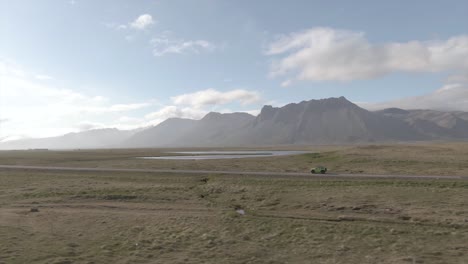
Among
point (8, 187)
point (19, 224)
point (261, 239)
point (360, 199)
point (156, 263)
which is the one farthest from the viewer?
point (8, 187)

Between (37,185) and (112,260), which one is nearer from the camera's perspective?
(112,260)

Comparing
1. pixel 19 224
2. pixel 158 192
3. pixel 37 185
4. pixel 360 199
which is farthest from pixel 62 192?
pixel 360 199

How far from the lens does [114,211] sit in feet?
89.1

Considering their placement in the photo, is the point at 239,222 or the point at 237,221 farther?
the point at 237,221

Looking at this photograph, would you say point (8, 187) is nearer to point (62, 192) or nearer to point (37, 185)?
point (37, 185)

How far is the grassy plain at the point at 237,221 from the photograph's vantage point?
1711 cm

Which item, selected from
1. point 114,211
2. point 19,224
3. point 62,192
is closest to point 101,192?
point 62,192

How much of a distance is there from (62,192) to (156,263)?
24.2 meters

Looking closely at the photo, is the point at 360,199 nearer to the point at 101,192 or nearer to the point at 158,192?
the point at 158,192

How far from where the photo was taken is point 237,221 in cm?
2341

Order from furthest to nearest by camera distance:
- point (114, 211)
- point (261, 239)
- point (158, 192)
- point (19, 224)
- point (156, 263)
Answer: point (158, 192) < point (114, 211) < point (19, 224) < point (261, 239) < point (156, 263)

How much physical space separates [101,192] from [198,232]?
18.4 meters

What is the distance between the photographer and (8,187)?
3903 centimetres

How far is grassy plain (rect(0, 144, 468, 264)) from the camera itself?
56.1ft
